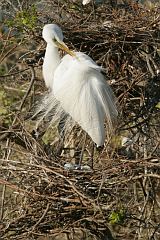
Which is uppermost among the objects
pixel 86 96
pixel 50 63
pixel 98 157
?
pixel 50 63

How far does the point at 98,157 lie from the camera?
2.96 metres

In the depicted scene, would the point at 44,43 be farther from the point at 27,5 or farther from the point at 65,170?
the point at 65,170

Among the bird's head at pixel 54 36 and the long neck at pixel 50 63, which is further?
the long neck at pixel 50 63

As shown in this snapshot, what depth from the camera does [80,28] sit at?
10.3 ft

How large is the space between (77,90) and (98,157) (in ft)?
1.30

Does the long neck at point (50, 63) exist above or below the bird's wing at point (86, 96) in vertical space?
above

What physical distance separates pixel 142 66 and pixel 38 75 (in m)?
0.94

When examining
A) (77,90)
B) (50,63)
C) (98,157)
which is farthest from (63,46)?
(98,157)

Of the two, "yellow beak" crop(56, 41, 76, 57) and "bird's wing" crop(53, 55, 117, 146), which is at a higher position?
"yellow beak" crop(56, 41, 76, 57)

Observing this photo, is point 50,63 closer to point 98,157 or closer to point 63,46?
point 63,46

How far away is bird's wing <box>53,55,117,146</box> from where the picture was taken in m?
3.10

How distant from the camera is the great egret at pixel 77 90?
3.08 metres

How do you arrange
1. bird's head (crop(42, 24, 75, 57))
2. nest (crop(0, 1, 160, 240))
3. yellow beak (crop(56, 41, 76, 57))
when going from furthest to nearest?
yellow beak (crop(56, 41, 76, 57))
bird's head (crop(42, 24, 75, 57))
nest (crop(0, 1, 160, 240))

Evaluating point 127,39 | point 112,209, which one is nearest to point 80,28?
point 127,39
